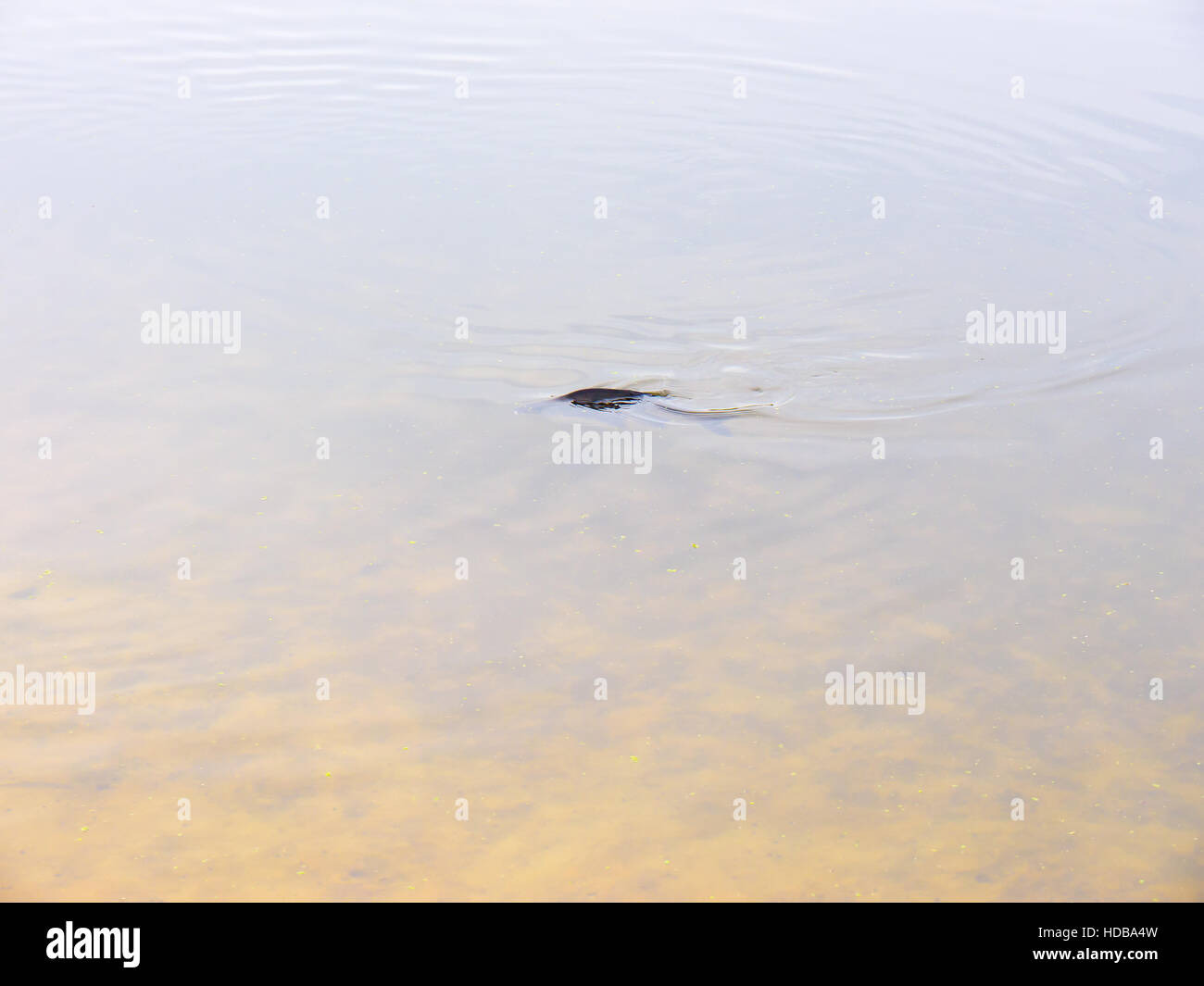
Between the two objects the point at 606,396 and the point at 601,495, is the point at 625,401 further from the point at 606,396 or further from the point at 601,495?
the point at 601,495

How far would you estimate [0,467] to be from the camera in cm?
597

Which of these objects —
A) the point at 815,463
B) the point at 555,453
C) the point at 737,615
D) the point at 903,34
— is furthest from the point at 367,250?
the point at 903,34

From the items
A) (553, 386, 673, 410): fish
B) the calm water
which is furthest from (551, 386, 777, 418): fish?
the calm water

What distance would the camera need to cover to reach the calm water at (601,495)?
413cm

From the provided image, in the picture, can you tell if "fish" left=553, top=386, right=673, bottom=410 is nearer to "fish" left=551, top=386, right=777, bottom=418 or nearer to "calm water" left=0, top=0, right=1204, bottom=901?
"fish" left=551, top=386, right=777, bottom=418

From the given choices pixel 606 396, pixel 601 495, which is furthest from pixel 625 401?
pixel 601 495

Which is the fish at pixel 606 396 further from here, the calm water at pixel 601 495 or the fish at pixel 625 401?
the calm water at pixel 601 495

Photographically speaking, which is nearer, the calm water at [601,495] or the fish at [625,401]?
the calm water at [601,495]

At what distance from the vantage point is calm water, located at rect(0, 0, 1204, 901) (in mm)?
4133

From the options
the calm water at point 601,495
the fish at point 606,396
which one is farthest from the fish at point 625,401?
the calm water at point 601,495

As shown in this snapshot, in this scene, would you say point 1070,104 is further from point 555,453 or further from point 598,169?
point 555,453

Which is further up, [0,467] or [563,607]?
[0,467]

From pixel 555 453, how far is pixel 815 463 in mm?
1436

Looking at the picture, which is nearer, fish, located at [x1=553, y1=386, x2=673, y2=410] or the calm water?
the calm water
